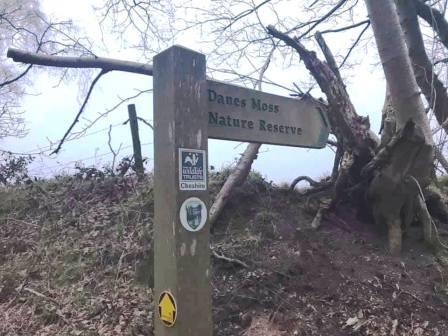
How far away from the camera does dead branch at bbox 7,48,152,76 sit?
3.66m

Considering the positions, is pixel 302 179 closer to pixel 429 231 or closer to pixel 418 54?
pixel 429 231

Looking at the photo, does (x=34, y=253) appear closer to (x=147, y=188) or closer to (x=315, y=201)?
(x=147, y=188)

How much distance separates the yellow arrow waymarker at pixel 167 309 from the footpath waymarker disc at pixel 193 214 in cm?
40

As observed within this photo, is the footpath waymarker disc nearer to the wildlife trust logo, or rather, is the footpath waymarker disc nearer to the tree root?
the wildlife trust logo

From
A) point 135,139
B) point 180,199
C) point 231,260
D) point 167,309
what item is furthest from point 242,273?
point 135,139

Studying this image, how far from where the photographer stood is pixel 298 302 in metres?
3.45

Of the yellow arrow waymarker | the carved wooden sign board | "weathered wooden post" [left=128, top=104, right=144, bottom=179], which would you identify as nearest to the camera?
the yellow arrow waymarker

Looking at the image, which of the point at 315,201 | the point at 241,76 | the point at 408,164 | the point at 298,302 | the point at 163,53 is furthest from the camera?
the point at 241,76

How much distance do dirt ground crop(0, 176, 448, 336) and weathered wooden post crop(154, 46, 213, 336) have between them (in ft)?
2.85

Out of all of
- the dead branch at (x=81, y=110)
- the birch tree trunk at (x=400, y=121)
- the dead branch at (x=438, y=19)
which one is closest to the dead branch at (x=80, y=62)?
the dead branch at (x=81, y=110)

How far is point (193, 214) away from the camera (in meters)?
2.46

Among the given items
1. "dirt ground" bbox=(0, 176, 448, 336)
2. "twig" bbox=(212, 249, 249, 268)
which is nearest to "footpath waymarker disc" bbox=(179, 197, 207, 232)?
"dirt ground" bbox=(0, 176, 448, 336)

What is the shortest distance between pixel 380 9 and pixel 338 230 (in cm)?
215

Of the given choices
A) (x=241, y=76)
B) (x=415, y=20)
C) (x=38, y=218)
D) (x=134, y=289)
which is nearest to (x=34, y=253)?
(x=38, y=218)
